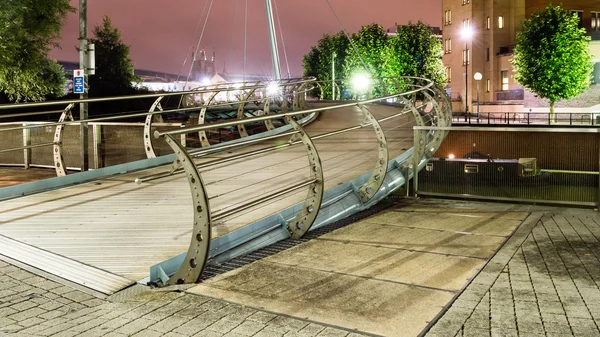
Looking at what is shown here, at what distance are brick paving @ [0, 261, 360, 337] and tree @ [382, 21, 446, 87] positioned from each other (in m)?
73.0

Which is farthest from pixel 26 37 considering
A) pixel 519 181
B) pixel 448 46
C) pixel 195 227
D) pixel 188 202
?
pixel 448 46

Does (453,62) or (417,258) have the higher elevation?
(453,62)

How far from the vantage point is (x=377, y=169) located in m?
9.17

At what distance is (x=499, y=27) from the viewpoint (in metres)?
70.9

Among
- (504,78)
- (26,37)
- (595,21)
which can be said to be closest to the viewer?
(26,37)

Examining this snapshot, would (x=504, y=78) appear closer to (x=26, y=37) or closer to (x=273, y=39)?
(x=273, y=39)

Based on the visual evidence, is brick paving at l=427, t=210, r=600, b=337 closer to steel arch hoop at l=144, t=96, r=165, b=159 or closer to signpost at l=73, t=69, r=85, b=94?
steel arch hoop at l=144, t=96, r=165, b=159

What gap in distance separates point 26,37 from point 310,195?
22486 mm

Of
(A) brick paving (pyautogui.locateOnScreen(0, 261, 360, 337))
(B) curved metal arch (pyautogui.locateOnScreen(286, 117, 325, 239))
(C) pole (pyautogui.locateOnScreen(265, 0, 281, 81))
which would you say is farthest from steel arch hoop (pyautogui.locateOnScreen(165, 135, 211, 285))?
(C) pole (pyautogui.locateOnScreen(265, 0, 281, 81))

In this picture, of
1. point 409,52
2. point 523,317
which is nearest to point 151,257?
point 523,317

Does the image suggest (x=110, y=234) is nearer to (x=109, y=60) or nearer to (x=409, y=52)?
(x=109, y=60)

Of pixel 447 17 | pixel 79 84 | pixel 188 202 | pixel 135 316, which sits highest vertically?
pixel 447 17

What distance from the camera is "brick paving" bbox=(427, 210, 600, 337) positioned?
4.57m

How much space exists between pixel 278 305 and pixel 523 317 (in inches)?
71.5
